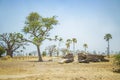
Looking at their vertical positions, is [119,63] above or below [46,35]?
below

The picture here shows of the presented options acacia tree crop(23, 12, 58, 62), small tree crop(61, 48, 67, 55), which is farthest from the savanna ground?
small tree crop(61, 48, 67, 55)

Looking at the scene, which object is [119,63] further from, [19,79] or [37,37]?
[37,37]

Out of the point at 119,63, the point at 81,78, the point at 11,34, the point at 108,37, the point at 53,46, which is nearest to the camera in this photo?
the point at 81,78

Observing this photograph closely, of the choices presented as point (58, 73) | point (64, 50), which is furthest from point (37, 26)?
point (64, 50)

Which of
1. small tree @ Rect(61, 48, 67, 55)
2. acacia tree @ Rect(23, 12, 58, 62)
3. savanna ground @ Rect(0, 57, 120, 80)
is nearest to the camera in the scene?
savanna ground @ Rect(0, 57, 120, 80)

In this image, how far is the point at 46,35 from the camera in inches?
1960

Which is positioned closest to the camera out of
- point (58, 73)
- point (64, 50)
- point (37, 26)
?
point (58, 73)

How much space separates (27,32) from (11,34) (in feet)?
74.4

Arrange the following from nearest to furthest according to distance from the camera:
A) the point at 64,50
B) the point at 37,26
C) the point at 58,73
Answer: the point at 58,73
the point at 37,26
the point at 64,50

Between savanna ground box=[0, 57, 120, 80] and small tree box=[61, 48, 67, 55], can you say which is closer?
savanna ground box=[0, 57, 120, 80]

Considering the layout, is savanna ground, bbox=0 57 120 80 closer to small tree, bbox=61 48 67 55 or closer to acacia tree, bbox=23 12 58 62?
acacia tree, bbox=23 12 58 62

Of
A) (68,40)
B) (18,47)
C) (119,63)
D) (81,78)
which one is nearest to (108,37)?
(68,40)

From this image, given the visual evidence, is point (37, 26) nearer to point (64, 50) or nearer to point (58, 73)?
point (58, 73)

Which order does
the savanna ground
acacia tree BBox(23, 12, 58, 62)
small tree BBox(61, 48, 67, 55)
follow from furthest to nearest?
1. small tree BBox(61, 48, 67, 55)
2. acacia tree BBox(23, 12, 58, 62)
3. the savanna ground
